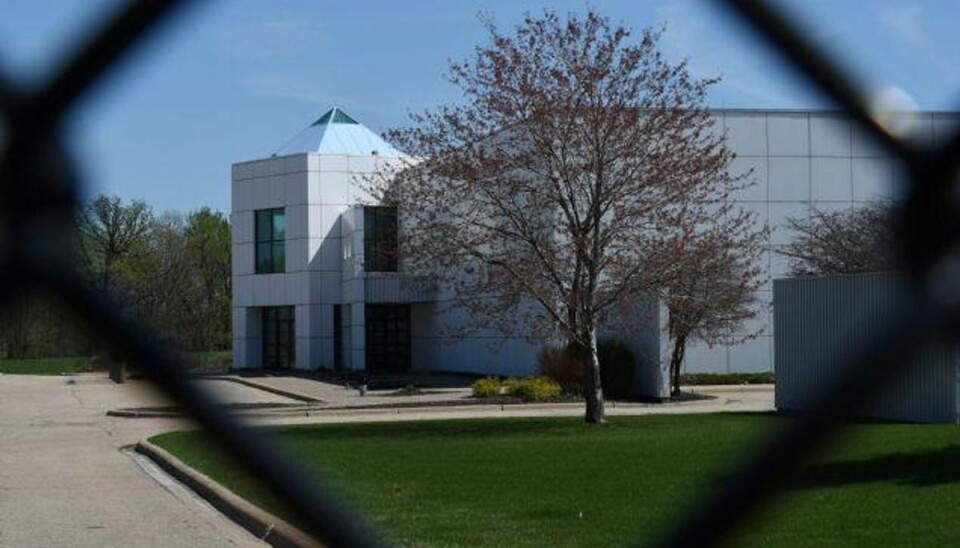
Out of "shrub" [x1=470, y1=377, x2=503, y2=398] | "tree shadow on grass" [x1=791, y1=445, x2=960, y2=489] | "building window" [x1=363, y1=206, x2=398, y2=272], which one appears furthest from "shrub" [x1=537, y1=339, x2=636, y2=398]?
"tree shadow on grass" [x1=791, y1=445, x2=960, y2=489]

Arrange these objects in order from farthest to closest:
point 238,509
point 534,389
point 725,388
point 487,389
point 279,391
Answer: point 279,391
point 725,388
point 487,389
point 534,389
point 238,509

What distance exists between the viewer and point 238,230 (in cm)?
5338

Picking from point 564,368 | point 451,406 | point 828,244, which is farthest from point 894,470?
point 828,244

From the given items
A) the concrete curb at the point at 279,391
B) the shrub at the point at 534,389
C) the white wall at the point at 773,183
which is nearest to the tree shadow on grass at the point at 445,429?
the shrub at the point at 534,389

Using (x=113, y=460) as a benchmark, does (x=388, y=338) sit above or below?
above

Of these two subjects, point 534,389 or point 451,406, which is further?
point 534,389

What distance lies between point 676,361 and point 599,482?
67.4ft

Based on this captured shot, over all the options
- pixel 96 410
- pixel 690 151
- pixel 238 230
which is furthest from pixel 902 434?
pixel 238 230

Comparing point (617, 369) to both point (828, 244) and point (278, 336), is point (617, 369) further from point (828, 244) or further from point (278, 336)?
point (278, 336)

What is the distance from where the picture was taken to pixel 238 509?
1316cm

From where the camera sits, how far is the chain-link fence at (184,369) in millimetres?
1378

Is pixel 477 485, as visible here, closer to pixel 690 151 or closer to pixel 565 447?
pixel 565 447

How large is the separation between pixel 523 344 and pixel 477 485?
1009 inches

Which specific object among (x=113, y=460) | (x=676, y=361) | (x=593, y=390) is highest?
(x=676, y=361)
